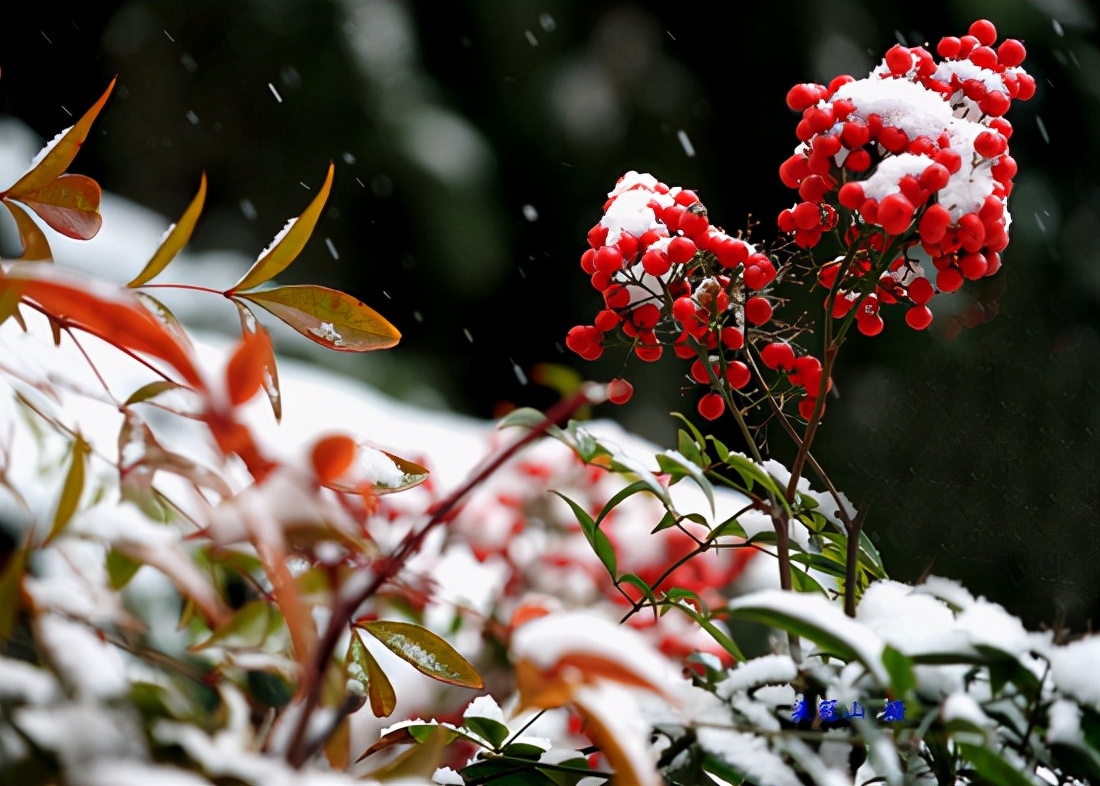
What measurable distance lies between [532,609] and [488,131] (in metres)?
2.47

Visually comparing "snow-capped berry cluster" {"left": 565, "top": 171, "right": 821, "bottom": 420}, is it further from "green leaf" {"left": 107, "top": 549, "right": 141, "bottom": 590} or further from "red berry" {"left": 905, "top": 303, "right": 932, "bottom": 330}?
"green leaf" {"left": 107, "top": 549, "right": 141, "bottom": 590}

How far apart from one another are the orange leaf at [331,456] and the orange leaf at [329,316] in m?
0.11

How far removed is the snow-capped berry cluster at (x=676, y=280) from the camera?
31cm

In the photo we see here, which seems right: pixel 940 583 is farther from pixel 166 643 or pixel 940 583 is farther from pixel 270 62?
pixel 270 62

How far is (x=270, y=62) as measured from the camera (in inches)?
95.2

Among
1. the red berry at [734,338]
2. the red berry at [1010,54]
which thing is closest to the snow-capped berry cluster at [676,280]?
the red berry at [734,338]

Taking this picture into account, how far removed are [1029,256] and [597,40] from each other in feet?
3.91

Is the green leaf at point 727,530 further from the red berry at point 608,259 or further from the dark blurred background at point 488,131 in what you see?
the dark blurred background at point 488,131

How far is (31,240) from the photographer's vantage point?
242mm

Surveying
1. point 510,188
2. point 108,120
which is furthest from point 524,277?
point 108,120

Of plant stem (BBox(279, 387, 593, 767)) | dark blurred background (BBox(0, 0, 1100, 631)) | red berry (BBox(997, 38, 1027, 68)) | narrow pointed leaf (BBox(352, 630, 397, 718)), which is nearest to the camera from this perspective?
plant stem (BBox(279, 387, 593, 767))

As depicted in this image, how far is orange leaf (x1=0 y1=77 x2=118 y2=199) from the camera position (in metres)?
0.25

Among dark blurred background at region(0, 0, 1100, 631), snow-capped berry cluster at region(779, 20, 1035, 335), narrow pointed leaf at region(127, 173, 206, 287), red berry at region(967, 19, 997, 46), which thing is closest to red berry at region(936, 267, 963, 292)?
snow-capped berry cluster at region(779, 20, 1035, 335)

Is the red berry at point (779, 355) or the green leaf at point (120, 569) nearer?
the green leaf at point (120, 569)
